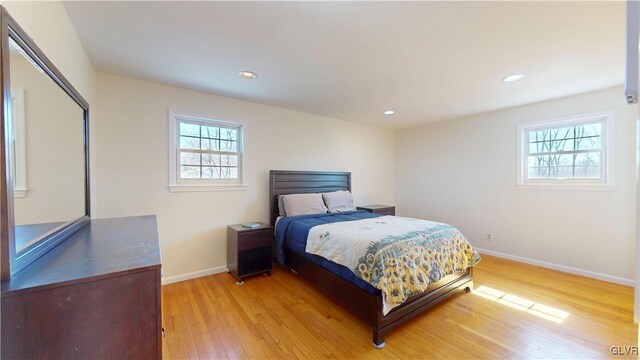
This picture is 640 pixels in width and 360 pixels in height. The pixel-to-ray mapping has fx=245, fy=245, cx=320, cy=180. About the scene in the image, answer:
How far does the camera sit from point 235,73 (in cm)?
255

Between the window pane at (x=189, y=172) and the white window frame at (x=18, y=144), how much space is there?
2.14 m

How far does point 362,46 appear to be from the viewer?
2037mm

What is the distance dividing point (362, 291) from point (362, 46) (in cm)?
202

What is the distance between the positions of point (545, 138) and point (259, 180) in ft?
13.8

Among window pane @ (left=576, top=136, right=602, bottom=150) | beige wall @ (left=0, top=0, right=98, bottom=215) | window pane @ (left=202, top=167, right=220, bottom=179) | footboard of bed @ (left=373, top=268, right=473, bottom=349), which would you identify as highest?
beige wall @ (left=0, top=0, right=98, bottom=215)

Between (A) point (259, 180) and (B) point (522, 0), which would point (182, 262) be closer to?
(A) point (259, 180)

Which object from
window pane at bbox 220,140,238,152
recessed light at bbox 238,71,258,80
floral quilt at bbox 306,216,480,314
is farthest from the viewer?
window pane at bbox 220,140,238,152

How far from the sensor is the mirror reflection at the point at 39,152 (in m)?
0.93

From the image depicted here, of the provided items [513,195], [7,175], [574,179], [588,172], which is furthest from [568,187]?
[7,175]

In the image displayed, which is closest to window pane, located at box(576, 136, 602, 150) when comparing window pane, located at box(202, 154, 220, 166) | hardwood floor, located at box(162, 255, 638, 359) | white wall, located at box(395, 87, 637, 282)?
white wall, located at box(395, 87, 637, 282)

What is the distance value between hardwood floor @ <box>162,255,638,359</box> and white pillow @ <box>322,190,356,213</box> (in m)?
1.32

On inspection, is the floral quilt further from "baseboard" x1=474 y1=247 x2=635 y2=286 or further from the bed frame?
"baseboard" x1=474 y1=247 x2=635 y2=286

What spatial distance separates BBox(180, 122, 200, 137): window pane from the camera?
3.09 m

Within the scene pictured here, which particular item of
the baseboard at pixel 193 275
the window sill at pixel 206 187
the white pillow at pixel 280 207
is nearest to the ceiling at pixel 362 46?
the window sill at pixel 206 187
